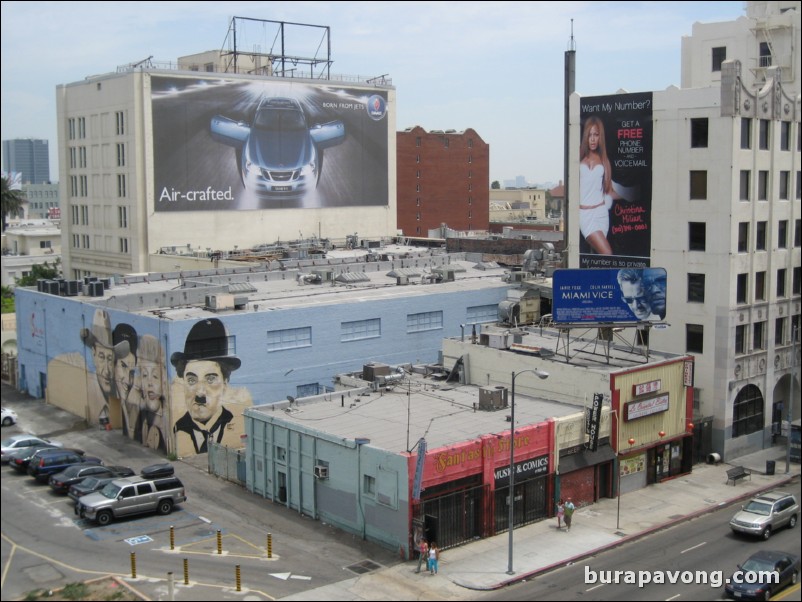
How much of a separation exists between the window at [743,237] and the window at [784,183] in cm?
482

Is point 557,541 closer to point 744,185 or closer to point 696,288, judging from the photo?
point 696,288

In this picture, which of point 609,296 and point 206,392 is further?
point 206,392

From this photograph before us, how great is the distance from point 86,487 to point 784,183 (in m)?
45.9

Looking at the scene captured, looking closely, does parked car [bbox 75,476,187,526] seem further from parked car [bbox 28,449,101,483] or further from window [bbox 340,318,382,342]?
window [bbox 340,318,382,342]

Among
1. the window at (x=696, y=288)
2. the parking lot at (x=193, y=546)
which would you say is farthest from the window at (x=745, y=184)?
the parking lot at (x=193, y=546)

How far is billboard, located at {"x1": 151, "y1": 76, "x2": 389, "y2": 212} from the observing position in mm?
94375

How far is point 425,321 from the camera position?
6366 centimetres

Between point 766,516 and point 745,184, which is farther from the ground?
point 745,184

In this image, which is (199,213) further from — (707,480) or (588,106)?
(707,480)

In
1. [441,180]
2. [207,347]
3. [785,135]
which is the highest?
[441,180]

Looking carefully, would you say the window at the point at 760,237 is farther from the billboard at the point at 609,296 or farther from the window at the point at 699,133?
the billboard at the point at 609,296

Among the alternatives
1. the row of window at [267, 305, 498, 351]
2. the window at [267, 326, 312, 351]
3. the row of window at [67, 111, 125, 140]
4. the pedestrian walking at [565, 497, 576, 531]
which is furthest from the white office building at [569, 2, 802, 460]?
the row of window at [67, 111, 125, 140]

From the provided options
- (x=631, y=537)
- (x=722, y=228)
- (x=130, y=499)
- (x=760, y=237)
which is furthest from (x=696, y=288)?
(x=130, y=499)

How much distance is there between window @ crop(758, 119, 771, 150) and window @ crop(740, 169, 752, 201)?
6.81 ft
